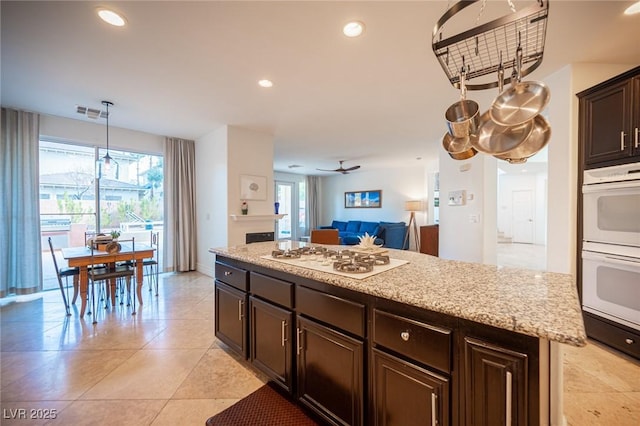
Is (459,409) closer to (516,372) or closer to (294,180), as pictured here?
(516,372)

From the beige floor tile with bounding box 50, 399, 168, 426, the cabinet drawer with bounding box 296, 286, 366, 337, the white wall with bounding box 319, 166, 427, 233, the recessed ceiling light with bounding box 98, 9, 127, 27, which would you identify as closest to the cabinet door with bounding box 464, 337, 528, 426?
the cabinet drawer with bounding box 296, 286, 366, 337

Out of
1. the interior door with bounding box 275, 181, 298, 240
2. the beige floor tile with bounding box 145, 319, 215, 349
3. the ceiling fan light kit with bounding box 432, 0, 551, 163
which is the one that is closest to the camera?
the ceiling fan light kit with bounding box 432, 0, 551, 163

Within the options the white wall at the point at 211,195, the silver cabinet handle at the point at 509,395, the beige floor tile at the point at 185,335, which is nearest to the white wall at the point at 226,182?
the white wall at the point at 211,195

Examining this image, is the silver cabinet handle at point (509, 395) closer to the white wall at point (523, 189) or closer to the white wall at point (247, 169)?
the white wall at point (247, 169)

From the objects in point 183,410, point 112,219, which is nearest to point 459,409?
point 183,410

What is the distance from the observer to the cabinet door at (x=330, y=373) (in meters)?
1.29

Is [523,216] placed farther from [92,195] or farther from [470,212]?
[92,195]

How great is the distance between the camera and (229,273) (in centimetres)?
216

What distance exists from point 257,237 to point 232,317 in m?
2.68

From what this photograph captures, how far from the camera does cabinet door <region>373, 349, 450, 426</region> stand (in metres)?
1.02

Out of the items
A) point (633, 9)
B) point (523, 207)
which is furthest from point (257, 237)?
point (523, 207)

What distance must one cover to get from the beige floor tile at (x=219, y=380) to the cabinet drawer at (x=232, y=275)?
0.67m

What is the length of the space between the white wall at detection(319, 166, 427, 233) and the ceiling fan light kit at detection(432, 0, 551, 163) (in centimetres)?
613

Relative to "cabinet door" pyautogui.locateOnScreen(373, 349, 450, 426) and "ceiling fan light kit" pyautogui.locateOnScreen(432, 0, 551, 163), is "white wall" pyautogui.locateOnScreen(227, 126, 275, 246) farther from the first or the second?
"cabinet door" pyautogui.locateOnScreen(373, 349, 450, 426)
